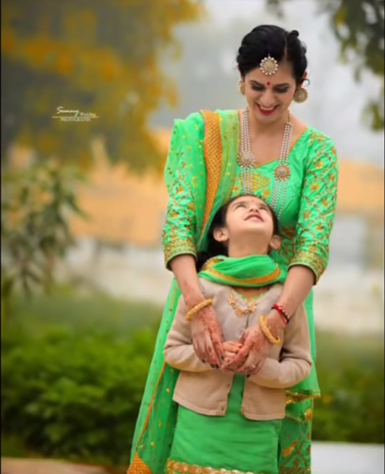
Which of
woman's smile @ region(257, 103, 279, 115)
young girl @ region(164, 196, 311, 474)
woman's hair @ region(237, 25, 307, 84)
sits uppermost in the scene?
woman's hair @ region(237, 25, 307, 84)

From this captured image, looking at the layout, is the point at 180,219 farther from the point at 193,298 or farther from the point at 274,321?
the point at 274,321

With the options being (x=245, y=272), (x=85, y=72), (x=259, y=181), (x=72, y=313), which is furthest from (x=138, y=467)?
(x=85, y=72)

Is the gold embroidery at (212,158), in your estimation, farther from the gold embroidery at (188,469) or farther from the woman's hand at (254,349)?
the gold embroidery at (188,469)

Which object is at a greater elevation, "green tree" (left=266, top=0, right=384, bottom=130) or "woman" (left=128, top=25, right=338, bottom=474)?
"green tree" (left=266, top=0, right=384, bottom=130)

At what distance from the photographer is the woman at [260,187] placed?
260 centimetres

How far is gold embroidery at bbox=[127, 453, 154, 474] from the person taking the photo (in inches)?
108

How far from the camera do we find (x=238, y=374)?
2576mm

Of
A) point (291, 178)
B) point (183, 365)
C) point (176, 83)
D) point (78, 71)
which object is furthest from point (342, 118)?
point (183, 365)

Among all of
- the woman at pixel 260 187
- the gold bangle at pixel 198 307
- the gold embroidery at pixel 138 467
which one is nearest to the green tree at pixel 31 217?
the woman at pixel 260 187

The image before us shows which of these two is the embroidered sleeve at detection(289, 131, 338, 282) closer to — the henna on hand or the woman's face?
the woman's face

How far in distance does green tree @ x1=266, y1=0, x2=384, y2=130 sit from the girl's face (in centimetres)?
227

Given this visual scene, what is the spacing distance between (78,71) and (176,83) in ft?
1.74

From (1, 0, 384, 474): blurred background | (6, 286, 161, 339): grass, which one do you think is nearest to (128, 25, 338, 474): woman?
(1, 0, 384, 474): blurred background

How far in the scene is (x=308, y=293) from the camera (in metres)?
2.65
